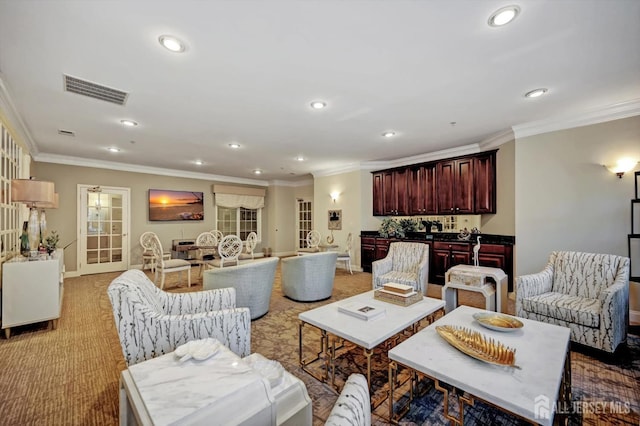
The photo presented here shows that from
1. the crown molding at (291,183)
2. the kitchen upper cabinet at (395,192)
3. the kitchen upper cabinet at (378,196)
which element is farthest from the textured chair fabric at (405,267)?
the crown molding at (291,183)

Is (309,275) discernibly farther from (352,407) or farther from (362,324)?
(352,407)

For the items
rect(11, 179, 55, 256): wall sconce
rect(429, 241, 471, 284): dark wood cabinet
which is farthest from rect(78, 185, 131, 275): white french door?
rect(429, 241, 471, 284): dark wood cabinet

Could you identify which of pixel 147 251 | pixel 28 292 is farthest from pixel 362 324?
pixel 147 251

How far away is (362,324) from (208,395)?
131cm

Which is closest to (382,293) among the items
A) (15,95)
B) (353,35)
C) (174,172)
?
(353,35)

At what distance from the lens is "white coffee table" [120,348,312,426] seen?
0.99 meters

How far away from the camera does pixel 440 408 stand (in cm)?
184

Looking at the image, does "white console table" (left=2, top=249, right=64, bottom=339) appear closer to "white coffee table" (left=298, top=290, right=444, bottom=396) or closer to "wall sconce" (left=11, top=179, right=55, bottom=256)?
"wall sconce" (left=11, top=179, right=55, bottom=256)

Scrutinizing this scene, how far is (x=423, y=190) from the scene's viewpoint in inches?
226

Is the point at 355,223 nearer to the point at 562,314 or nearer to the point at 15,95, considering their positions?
the point at 562,314

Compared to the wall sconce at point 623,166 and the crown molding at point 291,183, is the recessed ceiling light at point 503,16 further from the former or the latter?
the crown molding at point 291,183

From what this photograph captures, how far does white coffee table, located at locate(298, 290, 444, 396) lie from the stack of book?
38 mm

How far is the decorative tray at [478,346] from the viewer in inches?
60.4

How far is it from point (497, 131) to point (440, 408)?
4.07 metres
